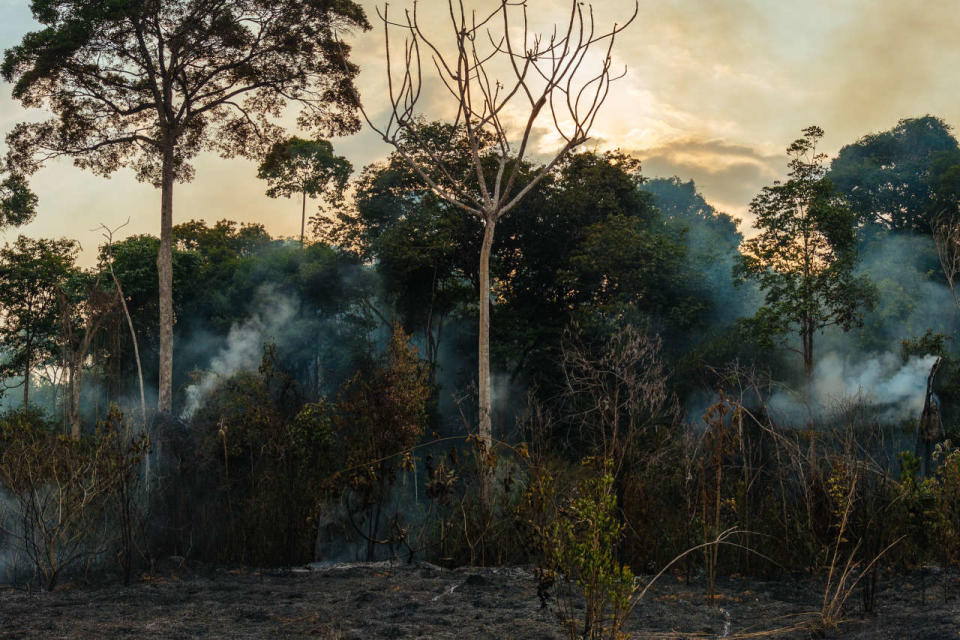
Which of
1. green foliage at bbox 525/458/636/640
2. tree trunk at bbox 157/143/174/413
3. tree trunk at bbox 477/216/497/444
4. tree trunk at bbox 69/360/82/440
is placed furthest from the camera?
tree trunk at bbox 157/143/174/413

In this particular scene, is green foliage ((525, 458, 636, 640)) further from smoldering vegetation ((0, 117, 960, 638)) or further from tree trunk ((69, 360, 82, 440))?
tree trunk ((69, 360, 82, 440))

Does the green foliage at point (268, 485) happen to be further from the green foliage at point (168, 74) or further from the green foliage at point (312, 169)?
the green foliage at point (312, 169)

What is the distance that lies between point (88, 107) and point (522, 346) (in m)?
11.8

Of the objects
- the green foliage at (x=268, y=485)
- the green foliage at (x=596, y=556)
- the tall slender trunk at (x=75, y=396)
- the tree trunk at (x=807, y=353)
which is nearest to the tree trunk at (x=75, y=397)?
the tall slender trunk at (x=75, y=396)


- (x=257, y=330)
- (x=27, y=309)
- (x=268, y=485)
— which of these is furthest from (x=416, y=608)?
(x=27, y=309)

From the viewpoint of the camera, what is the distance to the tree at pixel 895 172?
25891 mm

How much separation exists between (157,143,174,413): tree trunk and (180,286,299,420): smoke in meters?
8.70

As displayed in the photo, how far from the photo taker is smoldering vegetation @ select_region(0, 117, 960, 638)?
19.8 ft

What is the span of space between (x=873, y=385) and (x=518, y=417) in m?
15.1

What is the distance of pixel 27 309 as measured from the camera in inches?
A: 1063

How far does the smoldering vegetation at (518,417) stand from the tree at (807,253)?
593 mm

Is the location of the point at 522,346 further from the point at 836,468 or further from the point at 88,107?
the point at 836,468

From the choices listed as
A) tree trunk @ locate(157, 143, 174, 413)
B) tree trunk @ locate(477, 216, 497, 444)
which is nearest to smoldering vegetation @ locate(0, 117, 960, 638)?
tree trunk @ locate(477, 216, 497, 444)

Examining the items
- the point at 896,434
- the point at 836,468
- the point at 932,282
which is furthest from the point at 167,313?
the point at 932,282
